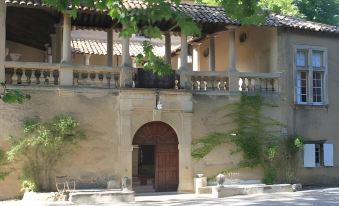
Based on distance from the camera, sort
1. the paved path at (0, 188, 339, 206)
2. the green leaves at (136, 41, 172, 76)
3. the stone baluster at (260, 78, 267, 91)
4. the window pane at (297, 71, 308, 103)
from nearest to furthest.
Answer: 1. the green leaves at (136, 41, 172, 76)
2. the paved path at (0, 188, 339, 206)
3. the stone baluster at (260, 78, 267, 91)
4. the window pane at (297, 71, 308, 103)

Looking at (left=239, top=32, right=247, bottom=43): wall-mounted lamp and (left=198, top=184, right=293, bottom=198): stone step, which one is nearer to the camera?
(left=198, top=184, right=293, bottom=198): stone step

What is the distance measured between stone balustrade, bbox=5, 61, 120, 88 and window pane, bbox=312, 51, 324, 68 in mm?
8085

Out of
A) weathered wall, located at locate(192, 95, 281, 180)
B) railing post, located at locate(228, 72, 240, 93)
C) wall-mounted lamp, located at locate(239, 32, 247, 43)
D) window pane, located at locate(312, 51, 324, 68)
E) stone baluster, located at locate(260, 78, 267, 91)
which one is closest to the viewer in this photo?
weathered wall, located at locate(192, 95, 281, 180)

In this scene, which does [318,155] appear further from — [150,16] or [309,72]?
[150,16]

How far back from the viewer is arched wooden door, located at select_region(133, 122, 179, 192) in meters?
17.3

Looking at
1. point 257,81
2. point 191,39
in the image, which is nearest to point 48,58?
point 191,39

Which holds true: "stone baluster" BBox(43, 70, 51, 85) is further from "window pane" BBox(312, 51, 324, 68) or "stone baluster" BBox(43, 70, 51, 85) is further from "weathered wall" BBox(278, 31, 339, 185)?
"window pane" BBox(312, 51, 324, 68)

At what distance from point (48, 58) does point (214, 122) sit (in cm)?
863

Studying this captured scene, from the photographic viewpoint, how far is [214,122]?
17.8 metres

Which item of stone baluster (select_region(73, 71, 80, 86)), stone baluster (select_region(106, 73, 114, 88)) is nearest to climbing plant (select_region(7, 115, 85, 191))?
stone baluster (select_region(73, 71, 80, 86))

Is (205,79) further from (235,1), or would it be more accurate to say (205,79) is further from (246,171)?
(235,1)

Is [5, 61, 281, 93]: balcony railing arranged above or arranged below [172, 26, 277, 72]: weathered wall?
below

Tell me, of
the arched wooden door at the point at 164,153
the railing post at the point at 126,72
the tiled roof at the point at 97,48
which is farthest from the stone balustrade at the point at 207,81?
the tiled roof at the point at 97,48

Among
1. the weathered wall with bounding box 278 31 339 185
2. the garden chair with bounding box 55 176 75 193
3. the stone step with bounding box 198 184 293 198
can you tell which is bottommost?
the stone step with bounding box 198 184 293 198
